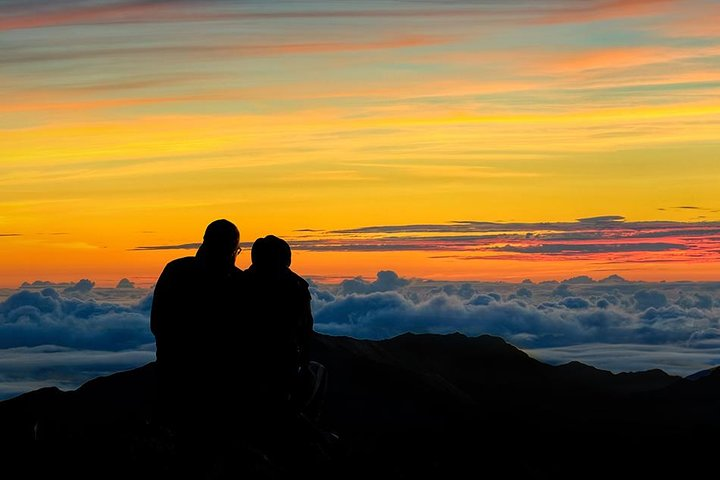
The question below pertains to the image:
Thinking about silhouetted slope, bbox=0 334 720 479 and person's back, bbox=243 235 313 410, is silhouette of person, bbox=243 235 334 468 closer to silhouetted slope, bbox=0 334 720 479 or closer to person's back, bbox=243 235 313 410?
person's back, bbox=243 235 313 410

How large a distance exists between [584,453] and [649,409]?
101721 mm

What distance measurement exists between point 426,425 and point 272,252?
12497 centimetres

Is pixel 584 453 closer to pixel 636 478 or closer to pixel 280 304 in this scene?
pixel 636 478

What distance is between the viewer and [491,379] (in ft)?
656

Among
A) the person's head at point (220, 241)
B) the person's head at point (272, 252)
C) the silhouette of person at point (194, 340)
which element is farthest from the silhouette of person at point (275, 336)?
the person's head at point (220, 241)

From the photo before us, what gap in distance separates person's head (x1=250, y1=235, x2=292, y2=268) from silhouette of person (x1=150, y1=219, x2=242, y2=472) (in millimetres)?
375

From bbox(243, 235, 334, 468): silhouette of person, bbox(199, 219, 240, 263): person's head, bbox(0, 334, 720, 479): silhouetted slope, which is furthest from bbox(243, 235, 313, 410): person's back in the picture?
bbox(199, 219, 240, 263): person's head

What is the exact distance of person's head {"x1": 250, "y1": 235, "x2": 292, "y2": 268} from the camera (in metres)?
17.9

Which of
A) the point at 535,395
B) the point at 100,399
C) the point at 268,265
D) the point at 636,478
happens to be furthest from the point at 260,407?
the point at 535,395

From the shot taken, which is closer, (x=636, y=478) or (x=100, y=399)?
Answer: (x=636, y=478)

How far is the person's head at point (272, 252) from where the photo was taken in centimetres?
1786

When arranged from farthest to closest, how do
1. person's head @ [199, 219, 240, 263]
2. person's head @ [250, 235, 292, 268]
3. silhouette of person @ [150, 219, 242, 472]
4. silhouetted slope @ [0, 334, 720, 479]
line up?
silhouetted slope @ [0, 334, 720, 479]
person's head @ [250, 235, 292, 268]
silhouette of person @ [150, 219, 242, 472]
person's head @ [199, 219, 240, 263]

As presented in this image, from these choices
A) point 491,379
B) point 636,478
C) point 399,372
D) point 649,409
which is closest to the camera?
point 636,478

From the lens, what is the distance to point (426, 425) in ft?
463
